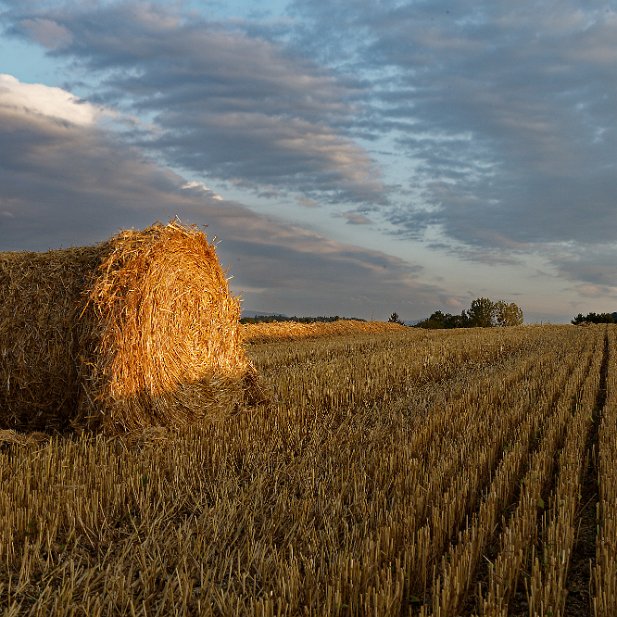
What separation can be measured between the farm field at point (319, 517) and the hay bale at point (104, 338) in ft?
1.58

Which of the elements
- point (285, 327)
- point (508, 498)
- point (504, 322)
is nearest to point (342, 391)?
point (508, 498)

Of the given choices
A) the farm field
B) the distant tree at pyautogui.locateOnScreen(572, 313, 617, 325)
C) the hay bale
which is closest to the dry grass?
the hay bale

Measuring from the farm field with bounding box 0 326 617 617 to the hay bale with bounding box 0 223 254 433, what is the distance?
48 centimetres

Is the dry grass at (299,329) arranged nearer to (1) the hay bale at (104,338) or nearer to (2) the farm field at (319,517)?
(1) the hay bale at (104,338)

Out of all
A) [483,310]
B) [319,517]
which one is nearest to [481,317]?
[483,310]

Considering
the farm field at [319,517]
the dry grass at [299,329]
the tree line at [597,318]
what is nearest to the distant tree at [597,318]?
the tree line at [597,318]

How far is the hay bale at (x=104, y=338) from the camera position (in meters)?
7.23

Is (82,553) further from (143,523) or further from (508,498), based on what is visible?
(508,498)

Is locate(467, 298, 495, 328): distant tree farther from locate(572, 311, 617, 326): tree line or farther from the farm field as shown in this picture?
the farm field

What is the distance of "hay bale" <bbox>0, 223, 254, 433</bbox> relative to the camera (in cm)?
723

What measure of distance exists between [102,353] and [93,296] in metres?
0.66

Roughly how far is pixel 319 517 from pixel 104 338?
3.55 m

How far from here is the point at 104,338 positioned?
718cm

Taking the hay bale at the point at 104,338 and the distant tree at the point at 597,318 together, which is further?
the distant tree at the point at 597,318
